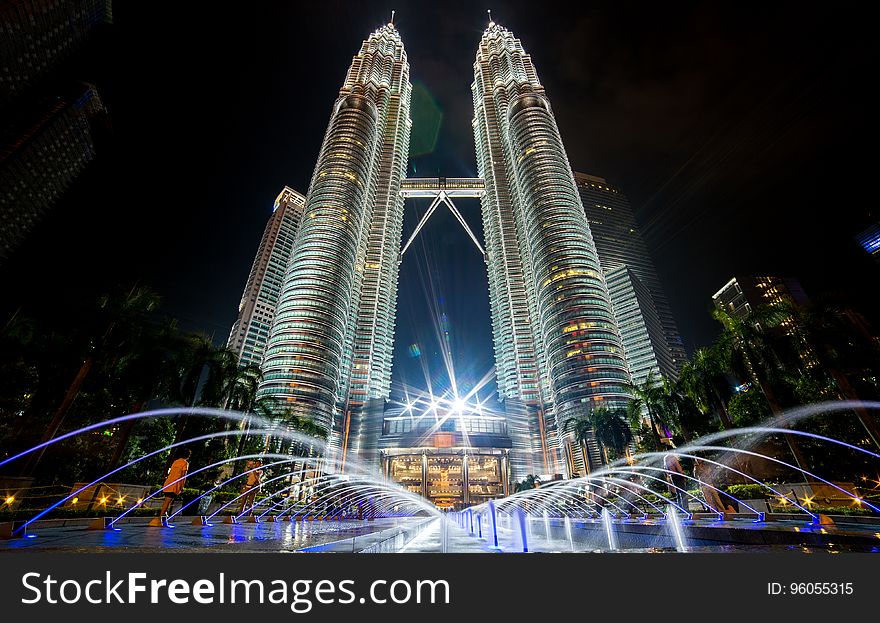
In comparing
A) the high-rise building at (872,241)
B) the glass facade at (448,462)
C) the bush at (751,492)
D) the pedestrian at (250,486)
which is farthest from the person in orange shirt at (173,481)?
the glass facade at (448,462)

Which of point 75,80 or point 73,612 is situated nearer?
point 73,612

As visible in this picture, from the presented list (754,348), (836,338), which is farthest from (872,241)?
(836,338)

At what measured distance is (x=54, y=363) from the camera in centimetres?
2736

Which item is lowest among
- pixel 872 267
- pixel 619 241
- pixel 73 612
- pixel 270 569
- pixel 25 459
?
pixel 73 612

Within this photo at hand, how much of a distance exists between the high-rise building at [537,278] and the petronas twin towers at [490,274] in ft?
1.47

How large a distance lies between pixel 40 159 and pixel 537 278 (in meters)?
154

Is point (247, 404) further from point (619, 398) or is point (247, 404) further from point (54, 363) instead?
point (619, 398)

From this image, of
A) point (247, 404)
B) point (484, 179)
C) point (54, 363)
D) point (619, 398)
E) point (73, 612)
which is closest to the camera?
point (73, 612)

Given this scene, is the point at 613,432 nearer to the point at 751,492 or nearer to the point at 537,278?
the point at 751,492

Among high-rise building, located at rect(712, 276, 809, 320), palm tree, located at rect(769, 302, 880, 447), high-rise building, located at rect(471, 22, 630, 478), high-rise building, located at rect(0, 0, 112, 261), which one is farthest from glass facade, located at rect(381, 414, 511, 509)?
high-rise building, located at rect(0, 0, 112, 261)

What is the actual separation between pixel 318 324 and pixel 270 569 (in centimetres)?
11869

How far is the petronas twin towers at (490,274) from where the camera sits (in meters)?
107

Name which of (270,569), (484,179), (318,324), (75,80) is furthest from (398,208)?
(270,569)

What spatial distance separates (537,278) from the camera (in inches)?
4823
